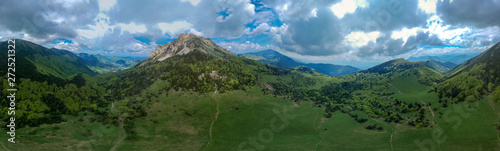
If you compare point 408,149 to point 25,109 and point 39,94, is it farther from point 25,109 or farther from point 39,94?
point 39,94

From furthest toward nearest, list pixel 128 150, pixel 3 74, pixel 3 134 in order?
pixel 3 74 → pixel 128 150 → pixel 3 134

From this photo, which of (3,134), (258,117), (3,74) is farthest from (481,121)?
(3,74)

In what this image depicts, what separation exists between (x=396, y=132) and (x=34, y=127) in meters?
236

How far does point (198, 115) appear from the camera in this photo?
18625 centimetres

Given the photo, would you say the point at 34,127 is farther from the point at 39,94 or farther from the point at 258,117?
the point at 258,117

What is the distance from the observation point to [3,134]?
304 feet

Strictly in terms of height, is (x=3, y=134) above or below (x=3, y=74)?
below

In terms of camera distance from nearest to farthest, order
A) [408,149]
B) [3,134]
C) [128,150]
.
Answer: [3,134] < [128,150] < [408,149]

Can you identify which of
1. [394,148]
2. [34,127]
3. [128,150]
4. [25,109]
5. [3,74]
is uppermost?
[3,74]

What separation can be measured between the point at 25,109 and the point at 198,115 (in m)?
113

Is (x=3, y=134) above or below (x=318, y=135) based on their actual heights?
above

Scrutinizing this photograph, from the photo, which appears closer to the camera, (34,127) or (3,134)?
(3,134)

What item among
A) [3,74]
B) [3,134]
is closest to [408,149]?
[3,134]

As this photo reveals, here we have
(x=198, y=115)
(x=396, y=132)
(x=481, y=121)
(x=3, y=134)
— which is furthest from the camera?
(x=198, y=115)
